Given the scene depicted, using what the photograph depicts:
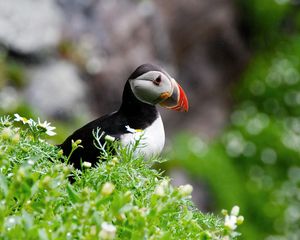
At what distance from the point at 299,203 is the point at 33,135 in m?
8.91

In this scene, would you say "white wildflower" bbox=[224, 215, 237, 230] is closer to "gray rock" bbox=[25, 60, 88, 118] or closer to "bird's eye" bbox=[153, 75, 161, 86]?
"bird's eye" bbox=[153, 75, 161, 86]

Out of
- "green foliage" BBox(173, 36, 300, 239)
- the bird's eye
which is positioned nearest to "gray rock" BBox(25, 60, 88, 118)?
"green foliage" BBox(173, 36, 300, 239)

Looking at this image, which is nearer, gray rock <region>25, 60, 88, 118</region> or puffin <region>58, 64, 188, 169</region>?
puffin <region>58, 64, 188, 169</region>

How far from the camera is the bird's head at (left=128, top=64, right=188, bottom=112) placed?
12.1ft

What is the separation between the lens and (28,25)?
9812 millimetres

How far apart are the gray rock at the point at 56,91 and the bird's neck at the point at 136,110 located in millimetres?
5227

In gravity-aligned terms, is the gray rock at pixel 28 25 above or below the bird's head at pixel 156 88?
above

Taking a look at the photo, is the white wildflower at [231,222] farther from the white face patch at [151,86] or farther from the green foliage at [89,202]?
the white face patch at [151,86]

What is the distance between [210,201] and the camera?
1071 centimetres

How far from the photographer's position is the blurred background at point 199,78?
952 centimetres

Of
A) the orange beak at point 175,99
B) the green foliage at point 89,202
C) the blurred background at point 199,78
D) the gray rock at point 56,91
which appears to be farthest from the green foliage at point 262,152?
the green foliage at point 89,202

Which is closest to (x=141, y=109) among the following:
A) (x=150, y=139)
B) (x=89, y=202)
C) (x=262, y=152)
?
(x=150, y=139)

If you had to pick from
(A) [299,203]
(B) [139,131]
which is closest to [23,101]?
(A) [299,203]

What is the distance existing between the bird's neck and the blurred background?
13.0 ft
